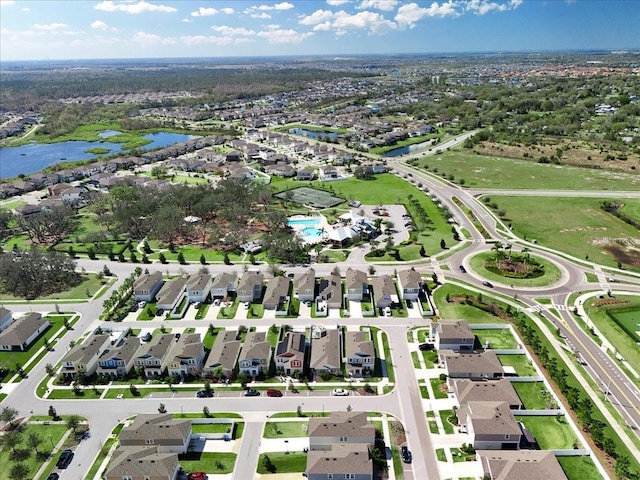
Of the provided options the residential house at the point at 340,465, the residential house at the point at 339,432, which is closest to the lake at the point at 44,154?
the residential house at the point at 339,432

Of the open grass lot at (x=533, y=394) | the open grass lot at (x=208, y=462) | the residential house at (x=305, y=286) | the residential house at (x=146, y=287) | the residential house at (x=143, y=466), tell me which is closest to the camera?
the residential house at (x=143, y=466)

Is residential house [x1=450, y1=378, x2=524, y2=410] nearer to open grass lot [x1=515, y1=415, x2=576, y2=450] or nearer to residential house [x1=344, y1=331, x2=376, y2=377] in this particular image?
open grass lot [x1=515, y1=415, x2=576, y2=450]

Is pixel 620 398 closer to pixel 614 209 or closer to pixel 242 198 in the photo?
pixel 614 209

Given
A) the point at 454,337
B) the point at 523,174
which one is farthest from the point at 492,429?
the point at 523,174

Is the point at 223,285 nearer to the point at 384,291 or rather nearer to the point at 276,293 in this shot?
the point at 276,293

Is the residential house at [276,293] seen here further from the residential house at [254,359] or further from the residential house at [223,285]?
the residential house at [254,359]

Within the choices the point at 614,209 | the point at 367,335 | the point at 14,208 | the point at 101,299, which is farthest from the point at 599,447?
the point at 14,208
